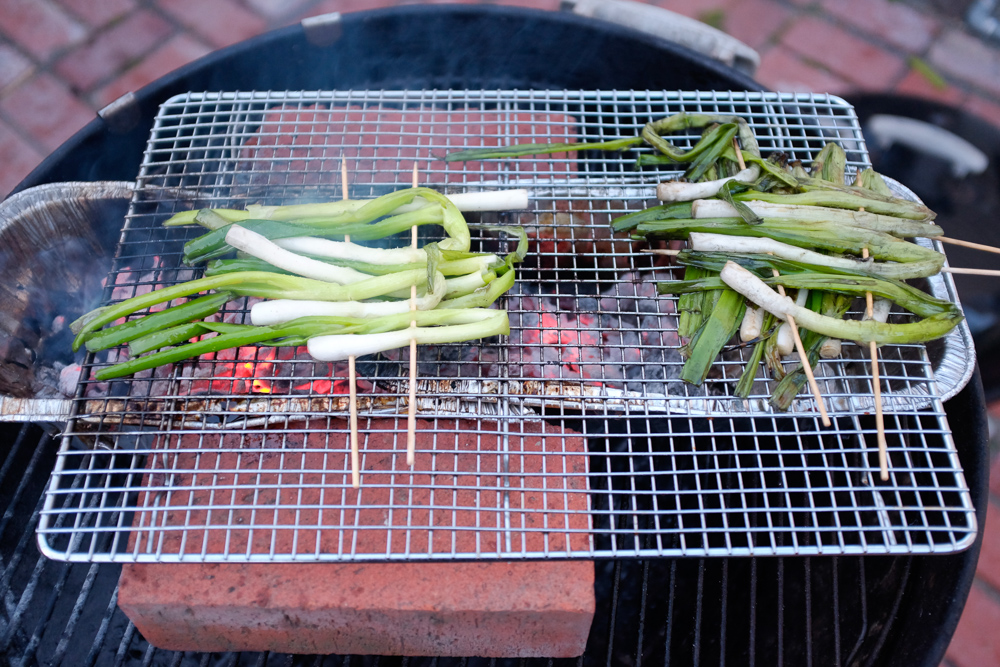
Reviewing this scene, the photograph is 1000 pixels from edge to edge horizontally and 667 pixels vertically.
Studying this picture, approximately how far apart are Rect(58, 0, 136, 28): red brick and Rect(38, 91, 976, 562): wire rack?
2901 millimetres

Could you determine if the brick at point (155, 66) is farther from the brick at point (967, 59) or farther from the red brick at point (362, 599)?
the brick at point (967, 59)

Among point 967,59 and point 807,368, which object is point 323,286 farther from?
point 967,59

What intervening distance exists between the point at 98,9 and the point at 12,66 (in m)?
0.78

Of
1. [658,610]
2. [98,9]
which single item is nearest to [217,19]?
[98,9]

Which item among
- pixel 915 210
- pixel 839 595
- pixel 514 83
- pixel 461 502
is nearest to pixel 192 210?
pixel 461 502

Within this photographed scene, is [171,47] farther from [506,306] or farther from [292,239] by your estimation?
[506,306]

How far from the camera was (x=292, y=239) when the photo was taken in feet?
A: 7.79

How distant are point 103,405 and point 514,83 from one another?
2.54m

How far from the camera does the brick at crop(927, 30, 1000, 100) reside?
477 cm

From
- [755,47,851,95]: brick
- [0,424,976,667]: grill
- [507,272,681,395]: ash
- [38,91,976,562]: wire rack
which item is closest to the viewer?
[38,91,976,562]: wire rack

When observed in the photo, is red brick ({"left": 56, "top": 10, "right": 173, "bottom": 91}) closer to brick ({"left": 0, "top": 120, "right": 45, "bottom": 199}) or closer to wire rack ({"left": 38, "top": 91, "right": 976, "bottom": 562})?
brick ({"left": 0, "top": 120, "right": 45, "bottom": 199})

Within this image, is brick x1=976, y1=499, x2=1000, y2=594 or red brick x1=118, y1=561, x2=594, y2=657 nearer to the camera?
red brick x1=118, y1=561, x2=594, y2=657

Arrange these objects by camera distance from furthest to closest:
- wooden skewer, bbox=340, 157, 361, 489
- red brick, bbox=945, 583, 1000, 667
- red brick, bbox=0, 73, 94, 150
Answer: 1. red brick, bbox=0, 73, 94, 150
2. red brick, bbox=945, 583, 1000, 667
3. wooden skewer, bbox=340, 157, 361, 489

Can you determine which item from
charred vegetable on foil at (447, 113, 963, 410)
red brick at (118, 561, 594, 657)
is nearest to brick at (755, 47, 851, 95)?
charred vegetable on foil at (447, 113, 963, 410)
